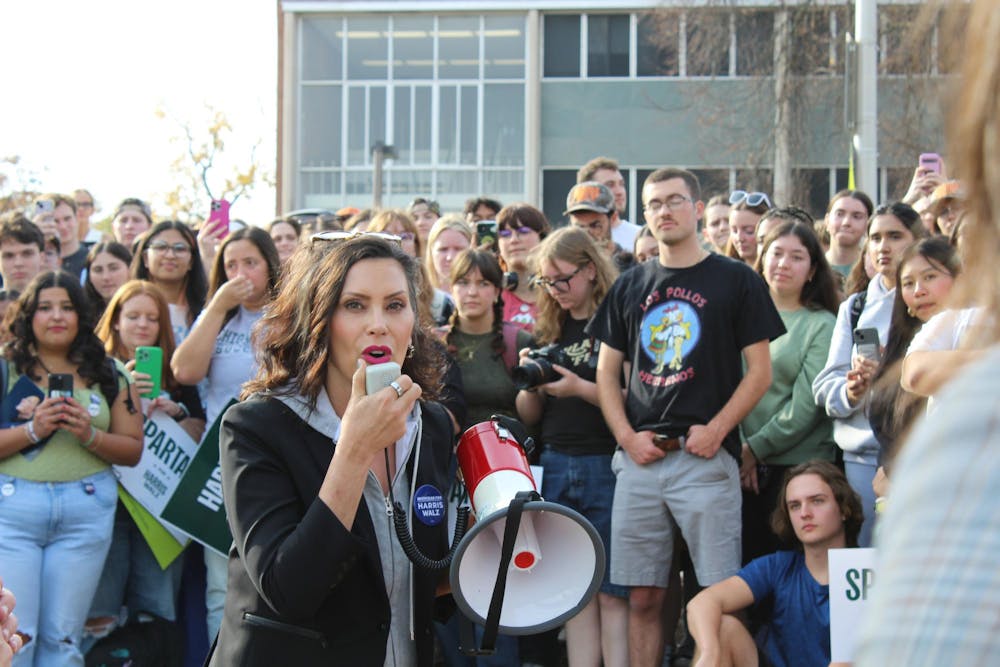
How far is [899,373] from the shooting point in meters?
4.60

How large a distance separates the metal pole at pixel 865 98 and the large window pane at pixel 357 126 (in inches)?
713

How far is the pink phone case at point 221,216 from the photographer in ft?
24.7

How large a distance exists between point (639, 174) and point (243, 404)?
80.4 feet

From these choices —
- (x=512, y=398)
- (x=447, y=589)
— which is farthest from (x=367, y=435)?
(x=512, y=398)

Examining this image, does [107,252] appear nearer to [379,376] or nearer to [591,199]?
[591,199]

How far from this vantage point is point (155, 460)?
593cm

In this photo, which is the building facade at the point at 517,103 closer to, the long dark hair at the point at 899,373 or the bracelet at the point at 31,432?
the long dark hair at the point at 899,373

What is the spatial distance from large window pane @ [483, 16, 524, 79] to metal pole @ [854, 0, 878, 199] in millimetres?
17121

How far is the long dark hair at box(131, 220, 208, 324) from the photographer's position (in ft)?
22.4

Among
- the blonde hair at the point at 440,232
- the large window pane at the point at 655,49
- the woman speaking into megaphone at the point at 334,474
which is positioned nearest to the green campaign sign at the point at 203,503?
the blonde hair at the point at 440,232

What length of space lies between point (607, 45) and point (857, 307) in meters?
22.9

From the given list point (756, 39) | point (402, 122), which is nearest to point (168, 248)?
point (756, 39)

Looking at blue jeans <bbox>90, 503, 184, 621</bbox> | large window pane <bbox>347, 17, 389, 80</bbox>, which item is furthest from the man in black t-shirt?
large window pane <bbox>347, 17, 389, 80</bbox>

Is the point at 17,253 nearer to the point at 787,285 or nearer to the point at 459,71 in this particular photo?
the point at 787,285
